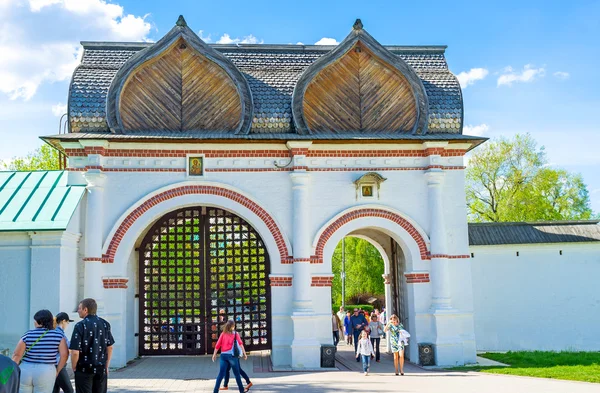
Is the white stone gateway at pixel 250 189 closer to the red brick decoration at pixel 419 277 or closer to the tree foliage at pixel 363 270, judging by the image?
the red brick decoration at pixel 419 277

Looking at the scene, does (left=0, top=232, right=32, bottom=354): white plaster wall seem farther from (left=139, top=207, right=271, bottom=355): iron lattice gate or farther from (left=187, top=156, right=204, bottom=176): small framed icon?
(left=187, top=156, right=204, bottom=176): small framed icon

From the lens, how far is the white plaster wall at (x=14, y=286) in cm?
1120

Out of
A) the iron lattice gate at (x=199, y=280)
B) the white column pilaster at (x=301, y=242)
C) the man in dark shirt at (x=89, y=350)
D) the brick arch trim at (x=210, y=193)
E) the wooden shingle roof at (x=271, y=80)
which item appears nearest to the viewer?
the man in dark shirt at (x=89, y=350)

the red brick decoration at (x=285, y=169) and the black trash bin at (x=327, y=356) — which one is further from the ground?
the red brick decoration at (x=285, y=169)

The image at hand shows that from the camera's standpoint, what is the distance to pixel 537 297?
14.4 meters

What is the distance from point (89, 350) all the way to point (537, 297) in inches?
441

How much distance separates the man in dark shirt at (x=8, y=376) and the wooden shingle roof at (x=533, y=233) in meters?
12.3

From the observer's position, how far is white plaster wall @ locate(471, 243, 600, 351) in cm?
1428

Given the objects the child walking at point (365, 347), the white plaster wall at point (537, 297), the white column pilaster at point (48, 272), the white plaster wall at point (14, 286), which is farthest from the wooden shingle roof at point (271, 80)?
the child walking at point (365, 347)

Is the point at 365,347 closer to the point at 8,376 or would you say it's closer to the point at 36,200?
the point at 36,200

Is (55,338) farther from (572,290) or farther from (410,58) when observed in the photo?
(572,290)

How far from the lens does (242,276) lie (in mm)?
13883

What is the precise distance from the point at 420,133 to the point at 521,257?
406cm

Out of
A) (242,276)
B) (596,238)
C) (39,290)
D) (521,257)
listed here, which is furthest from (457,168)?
(39,290)
